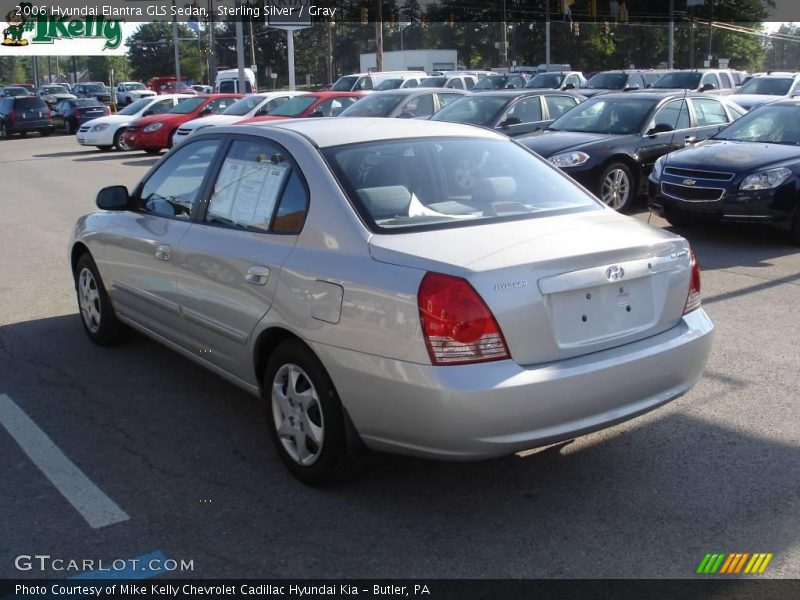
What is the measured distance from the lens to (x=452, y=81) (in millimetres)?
30578

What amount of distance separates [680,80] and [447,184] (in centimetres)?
2133

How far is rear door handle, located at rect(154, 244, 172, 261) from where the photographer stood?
16.5 feet

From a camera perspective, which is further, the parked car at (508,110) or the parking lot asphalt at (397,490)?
the parked car at (508,110)

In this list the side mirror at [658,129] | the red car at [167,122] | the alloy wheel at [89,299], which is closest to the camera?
the alloy wheel at [89,299]

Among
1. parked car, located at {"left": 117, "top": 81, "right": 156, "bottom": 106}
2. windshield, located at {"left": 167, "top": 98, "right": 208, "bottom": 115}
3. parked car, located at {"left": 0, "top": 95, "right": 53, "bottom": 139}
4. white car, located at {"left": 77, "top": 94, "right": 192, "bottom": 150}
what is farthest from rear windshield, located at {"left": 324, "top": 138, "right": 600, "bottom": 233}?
parked car, located at {"left": 117, "top": 81, "right": 156, "bottom": 106}

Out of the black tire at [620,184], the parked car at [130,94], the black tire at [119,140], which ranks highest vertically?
the parked car at [130,94]

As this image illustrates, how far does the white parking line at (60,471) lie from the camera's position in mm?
3816

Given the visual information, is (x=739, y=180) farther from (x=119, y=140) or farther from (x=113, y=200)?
(x=119, y=140)

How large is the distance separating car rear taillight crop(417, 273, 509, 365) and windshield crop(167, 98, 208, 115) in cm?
2285

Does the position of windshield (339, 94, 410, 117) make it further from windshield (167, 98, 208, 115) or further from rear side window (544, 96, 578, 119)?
windshield (167, 98, 208, 115)

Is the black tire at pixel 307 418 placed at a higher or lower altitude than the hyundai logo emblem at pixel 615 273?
lower

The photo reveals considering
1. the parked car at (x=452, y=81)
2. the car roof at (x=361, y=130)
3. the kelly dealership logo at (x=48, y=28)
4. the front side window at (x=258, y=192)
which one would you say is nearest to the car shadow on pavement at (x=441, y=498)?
the front side window at (x=258, y=192)

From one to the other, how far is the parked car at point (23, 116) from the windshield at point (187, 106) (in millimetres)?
12642

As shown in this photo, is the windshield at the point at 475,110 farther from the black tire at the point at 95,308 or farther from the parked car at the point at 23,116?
the parked car at the point at 23,116
